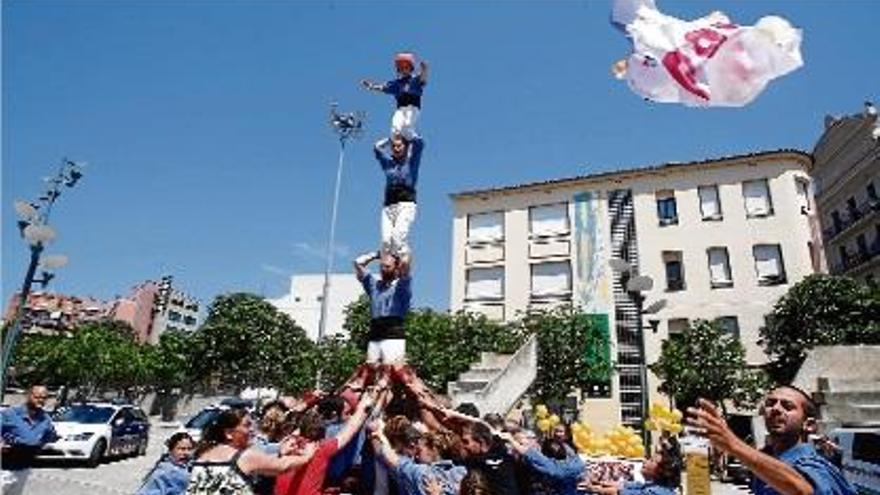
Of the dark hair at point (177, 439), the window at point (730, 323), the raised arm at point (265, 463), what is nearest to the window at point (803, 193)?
the window at point (730, 323)

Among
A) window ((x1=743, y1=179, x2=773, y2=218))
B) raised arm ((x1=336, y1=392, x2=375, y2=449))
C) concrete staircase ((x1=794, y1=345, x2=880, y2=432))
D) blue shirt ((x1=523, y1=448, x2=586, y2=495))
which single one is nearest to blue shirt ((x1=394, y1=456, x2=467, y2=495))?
raised arm ((x1=336, y1=392, x2=375, y2=449))

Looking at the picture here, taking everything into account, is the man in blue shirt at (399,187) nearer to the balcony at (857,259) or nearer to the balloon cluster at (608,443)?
the balloon cluster at (608,443)

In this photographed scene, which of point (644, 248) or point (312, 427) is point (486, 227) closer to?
point (644, 248)

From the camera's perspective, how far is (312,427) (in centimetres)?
530

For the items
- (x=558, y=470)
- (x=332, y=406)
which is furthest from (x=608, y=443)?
(x=558, y=470)

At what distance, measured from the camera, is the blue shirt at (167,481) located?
5121mm

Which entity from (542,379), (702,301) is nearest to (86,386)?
(542,379)

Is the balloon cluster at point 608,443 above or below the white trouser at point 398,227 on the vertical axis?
below

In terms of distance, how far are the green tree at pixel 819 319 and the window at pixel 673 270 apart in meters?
6.46

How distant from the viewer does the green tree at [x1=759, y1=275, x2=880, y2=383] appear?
28000 millimetres

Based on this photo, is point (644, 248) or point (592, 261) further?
point (592, 261)

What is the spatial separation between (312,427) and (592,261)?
3487 centimetres

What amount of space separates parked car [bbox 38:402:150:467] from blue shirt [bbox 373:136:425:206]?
34.3 feet

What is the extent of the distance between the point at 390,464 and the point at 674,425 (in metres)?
8.04
